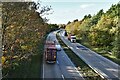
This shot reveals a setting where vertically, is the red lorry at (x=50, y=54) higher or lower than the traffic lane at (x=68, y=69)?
higher

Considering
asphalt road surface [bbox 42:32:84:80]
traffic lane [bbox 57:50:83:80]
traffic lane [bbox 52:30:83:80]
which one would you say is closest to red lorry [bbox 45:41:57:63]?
asphalt road surface [bbox 42:32:84:80]

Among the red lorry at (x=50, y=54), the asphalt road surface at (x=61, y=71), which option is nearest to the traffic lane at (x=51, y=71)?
the asphalt road surface at (x=61, y=71)

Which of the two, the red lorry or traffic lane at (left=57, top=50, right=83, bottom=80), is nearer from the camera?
traffic lane at (left=57, top=50, right=83, bottom=80)

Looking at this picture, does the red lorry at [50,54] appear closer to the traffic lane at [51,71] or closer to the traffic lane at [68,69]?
the traffic lane at [51,71]

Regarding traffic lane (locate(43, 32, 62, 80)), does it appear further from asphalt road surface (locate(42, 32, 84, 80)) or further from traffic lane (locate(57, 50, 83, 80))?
traffic lane (locate(57, 50, 83, 80))

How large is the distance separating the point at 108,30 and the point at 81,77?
32330 millimetres

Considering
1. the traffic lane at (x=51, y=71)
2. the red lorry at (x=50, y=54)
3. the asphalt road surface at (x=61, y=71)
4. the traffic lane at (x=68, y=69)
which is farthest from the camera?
the red lorry at (x=50, y=54)

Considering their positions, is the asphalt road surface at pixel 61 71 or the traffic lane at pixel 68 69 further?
the traffic lane at pixel 68 69

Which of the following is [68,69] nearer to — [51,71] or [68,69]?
[68,69]

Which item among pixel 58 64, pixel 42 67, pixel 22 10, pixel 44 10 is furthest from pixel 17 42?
pixel 58 64

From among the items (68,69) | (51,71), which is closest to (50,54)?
(68,69)

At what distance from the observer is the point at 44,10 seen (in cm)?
2862

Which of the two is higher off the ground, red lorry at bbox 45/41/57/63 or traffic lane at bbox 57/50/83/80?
red lorry at bbox 45/41/57/63

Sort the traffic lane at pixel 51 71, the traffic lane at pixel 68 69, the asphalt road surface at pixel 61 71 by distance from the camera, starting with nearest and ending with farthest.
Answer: the asphalt road surface at pixel 61 71, the traffic lane at pixel 51 71, the traffic lane at pixel 68 69
